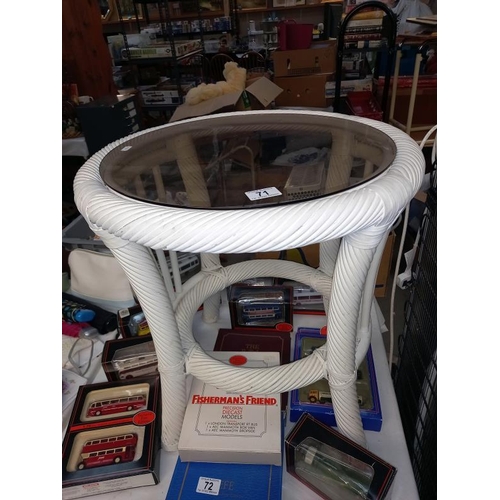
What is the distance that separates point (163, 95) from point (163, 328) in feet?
8.13

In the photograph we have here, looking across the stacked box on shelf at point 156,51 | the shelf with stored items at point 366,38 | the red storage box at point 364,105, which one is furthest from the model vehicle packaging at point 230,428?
the stacked box on shelf at point 156,51

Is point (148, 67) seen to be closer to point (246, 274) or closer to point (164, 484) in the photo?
point (246, 274)

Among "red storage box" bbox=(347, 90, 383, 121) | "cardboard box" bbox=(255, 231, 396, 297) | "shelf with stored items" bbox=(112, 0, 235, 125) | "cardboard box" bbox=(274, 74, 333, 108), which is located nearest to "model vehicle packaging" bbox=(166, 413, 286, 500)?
"cardboard box" bbox=(255, 231, 396, 297)

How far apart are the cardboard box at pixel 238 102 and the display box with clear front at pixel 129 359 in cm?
114

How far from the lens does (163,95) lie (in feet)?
9.05

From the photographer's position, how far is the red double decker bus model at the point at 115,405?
80 centimetres

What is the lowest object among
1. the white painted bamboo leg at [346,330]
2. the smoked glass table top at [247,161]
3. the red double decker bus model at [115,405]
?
the red double decker bus model at [115,405]

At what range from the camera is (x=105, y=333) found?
3.61ft

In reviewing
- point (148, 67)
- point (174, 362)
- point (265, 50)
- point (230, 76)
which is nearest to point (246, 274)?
point (174, 362)

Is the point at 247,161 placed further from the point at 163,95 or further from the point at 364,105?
the point at 163,95

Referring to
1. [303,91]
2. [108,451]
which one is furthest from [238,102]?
[108,451]

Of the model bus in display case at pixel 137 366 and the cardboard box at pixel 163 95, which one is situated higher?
the cardboard box at pixel 163 95

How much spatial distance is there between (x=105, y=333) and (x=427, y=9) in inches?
173

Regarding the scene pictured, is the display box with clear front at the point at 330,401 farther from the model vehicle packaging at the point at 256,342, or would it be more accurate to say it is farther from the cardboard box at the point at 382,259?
the cardboard box at the point at 382,259
